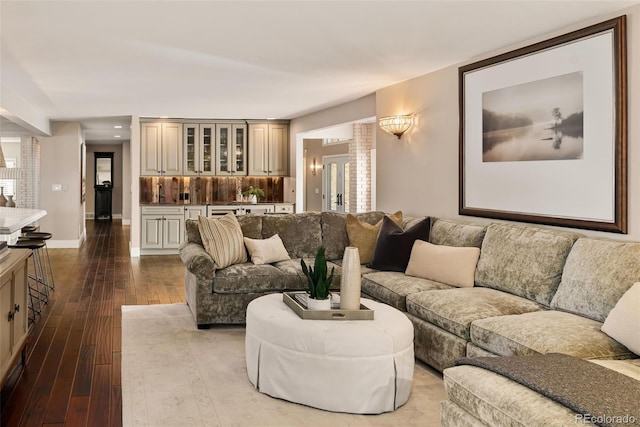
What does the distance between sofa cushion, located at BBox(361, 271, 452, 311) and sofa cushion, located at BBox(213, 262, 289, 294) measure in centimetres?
75

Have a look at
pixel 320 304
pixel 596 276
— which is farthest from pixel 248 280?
pixel 596 276

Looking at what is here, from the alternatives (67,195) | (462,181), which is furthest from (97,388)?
(67,195)

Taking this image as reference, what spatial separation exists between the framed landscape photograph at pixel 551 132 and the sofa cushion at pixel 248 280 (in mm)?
1791

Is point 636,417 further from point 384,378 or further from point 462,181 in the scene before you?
point 462,181

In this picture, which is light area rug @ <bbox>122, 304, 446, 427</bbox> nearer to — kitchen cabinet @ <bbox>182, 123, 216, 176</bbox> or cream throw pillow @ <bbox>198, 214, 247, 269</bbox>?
cream throw pillow @ <bbox>198, 214, 247, 269</bbox>

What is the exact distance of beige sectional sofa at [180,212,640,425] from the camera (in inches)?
114

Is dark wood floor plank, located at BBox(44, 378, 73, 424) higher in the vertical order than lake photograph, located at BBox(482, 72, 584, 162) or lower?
lower

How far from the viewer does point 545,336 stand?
2977 millimetres

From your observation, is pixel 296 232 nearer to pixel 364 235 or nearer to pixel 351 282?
pixel 364 235

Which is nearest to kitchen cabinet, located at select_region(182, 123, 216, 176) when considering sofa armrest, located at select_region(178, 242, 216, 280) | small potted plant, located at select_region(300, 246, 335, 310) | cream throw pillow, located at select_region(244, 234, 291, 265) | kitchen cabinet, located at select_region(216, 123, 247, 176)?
kitchen cabinet, located at select_region(216, 123, 247, 176)

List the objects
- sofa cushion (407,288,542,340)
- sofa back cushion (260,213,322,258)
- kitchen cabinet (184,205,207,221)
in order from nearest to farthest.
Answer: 1. sofa cushion (407,288,542,340)
2. sofa back cushion (260,213,322,258)
3. kitchen cabinet (184,205,207,221)

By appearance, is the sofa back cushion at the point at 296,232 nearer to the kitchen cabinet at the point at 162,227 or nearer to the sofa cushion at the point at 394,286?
the sofa cushion at the point at 394,286

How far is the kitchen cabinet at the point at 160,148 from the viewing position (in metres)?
9.98

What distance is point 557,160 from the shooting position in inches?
162
